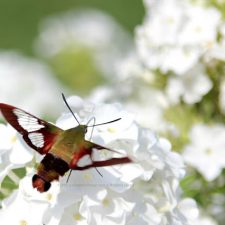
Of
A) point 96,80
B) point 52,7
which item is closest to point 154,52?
point 96,80

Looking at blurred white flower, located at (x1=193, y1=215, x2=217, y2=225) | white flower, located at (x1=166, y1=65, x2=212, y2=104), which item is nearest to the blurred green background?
white flower, located at (x1=166, y1=65, x2=212, y2=104)

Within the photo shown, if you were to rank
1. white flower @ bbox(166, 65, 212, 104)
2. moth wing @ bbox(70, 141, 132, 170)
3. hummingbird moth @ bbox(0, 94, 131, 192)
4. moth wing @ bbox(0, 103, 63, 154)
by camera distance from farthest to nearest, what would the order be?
white flower @ bbox(166, 65, 212, 104) → moth wing @ bbox(0, 103, 63, 154) → hummingbird moth @ bbox(0, 94, 131, 192) → moth wing @ bbox(70, 141, 132, 170)

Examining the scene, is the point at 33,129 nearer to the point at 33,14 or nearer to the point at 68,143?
the point at 68,143

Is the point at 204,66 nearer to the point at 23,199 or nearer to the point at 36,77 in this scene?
the point at 23,199

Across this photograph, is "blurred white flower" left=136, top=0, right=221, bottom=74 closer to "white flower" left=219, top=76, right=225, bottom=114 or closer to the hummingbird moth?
"white flower" left=219, top=76, right=225, bottom=114

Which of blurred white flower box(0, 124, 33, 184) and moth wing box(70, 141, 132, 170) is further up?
moth wing box(70, 141, 132, 170)

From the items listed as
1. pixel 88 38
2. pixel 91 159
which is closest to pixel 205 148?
pixel 91 159

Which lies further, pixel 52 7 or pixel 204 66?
pixel 52 7

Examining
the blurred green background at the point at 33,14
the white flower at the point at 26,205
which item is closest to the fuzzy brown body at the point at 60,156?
the white flower at the point at 26,205
